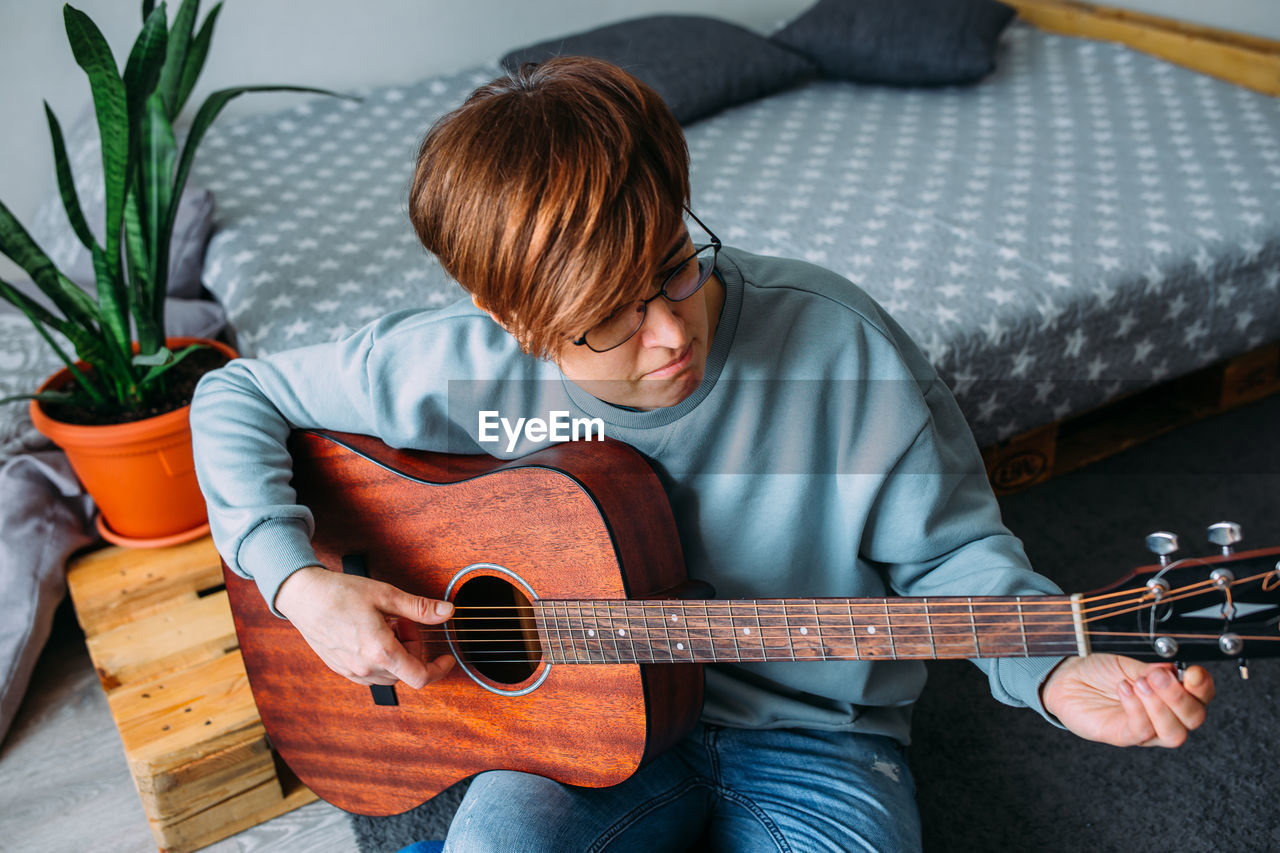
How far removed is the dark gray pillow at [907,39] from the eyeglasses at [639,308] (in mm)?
1899

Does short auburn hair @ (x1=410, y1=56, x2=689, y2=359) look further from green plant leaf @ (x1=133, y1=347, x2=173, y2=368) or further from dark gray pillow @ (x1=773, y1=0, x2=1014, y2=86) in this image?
dark gray pillow @ (x1=773, y1=0, x2=1014, y2=86)

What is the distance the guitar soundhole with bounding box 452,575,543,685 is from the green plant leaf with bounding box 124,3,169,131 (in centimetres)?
79

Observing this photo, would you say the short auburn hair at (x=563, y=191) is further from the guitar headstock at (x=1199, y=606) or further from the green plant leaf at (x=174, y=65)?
the green plant leaf at (x=174, y=65)

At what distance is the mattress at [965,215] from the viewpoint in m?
1.60

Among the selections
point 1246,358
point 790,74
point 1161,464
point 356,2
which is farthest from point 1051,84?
point 356,2

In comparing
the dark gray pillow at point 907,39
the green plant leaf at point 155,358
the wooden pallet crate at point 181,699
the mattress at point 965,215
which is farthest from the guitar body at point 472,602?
the dark gray pillow at point 907,39

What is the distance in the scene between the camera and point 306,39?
96.4 inches

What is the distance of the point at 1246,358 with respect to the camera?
1.90 m

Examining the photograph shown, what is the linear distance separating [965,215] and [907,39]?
2.64 feet

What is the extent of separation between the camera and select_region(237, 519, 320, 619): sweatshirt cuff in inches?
38.0

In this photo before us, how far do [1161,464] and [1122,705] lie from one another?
1.32 m

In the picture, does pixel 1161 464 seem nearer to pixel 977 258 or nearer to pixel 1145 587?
pixel 977 258

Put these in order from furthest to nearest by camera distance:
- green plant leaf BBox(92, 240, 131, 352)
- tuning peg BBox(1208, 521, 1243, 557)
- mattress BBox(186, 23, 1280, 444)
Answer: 1. mattress BBox(186, 23, 1280, 444)
2. green plant leaf BBox(92, 240, 131, 352)
3. tuning peg BBox(1208, 521, 1243, 557)

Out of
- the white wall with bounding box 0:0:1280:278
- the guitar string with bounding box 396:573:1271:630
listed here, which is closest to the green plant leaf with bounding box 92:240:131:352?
the guitar string with bounding box 396:573:1271:630
